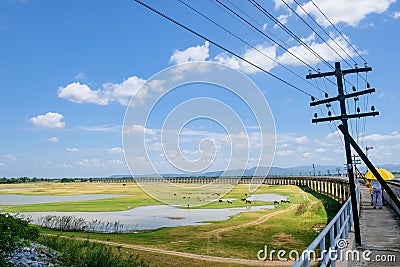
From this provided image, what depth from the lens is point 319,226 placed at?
909 inches

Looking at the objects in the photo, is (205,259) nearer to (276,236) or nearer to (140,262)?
(140,262)

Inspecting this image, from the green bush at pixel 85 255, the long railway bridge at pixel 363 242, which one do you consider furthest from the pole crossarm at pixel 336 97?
the green bush at pixel 85 255

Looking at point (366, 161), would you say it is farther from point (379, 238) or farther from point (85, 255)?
point (85, 255)

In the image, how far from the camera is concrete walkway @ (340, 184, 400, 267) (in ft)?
27.7

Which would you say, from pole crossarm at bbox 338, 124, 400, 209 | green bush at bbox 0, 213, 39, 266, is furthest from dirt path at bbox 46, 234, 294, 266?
pole crossarm at bbox 338, 124, 400, 209

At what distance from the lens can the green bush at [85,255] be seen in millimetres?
13453

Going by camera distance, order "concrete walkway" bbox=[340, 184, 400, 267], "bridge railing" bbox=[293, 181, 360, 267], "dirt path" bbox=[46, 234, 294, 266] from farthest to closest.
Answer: "dirt path" bbox=[46, 234, 294, 266] → "concrete walkway" bbox=[340, 184, 400, 267] → "bridge railing" bbox=[293, 181, 360, 267]

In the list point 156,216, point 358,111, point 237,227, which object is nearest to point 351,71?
point 358,111

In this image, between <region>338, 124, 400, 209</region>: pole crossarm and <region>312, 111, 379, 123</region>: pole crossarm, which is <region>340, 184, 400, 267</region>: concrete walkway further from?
<region>312, 111, 379, 123</region>: pole crossarm

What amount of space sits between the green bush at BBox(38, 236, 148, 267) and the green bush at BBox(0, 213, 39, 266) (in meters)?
1.10

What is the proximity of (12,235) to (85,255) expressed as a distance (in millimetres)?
2602

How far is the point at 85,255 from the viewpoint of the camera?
14688 mm

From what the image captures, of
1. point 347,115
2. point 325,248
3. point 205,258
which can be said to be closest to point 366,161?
point 347,115

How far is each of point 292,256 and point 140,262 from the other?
599 cm
